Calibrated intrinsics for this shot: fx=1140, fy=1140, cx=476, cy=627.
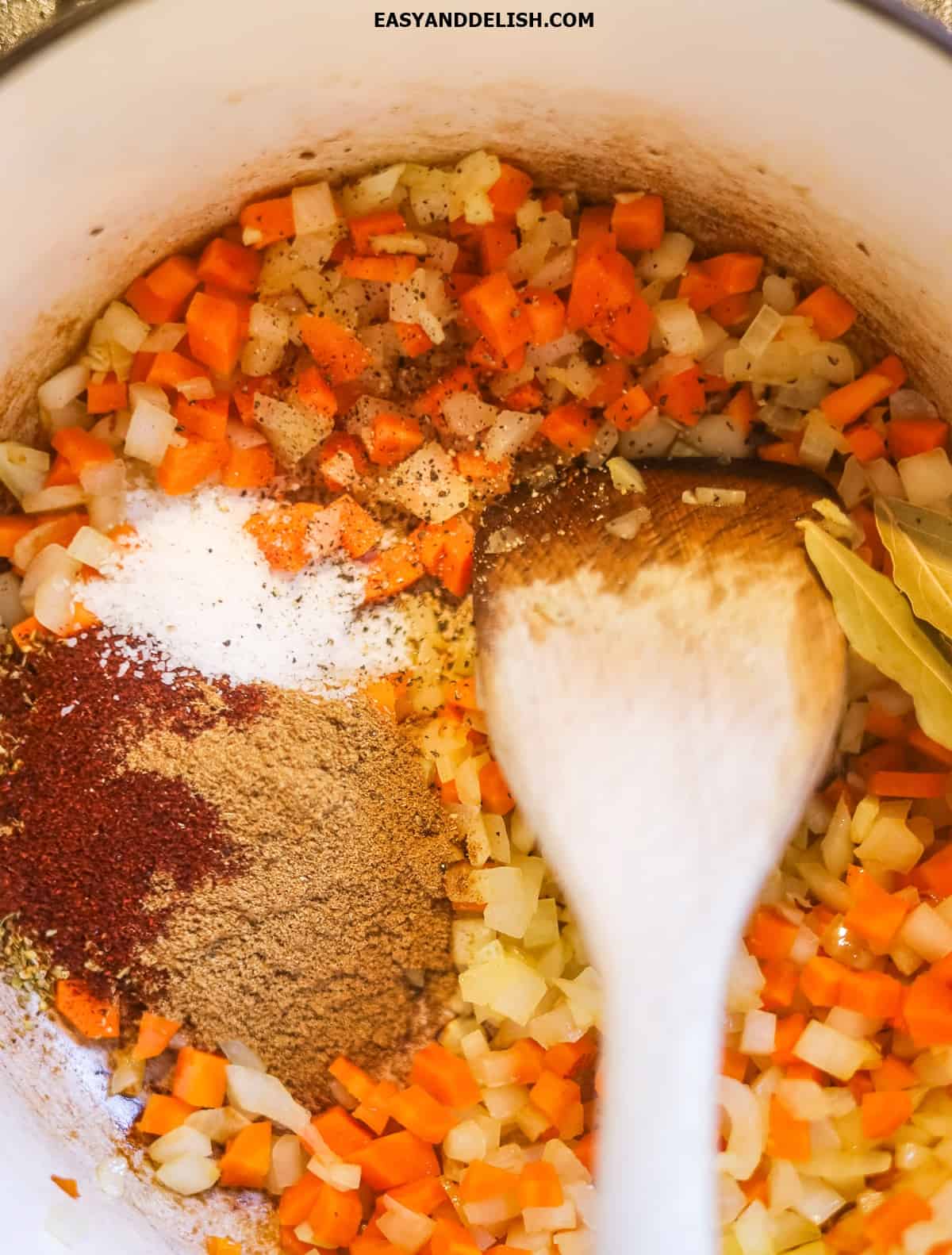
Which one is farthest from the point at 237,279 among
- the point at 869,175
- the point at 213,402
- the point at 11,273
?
the point at 869,175

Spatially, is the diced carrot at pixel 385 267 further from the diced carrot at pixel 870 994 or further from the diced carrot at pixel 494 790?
the diced carrot at pixel 870 994

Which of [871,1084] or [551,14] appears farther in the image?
[871,1084]

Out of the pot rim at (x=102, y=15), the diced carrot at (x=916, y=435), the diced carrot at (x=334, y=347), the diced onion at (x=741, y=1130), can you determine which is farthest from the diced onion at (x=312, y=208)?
the diced onion at (x=741, y=1130)

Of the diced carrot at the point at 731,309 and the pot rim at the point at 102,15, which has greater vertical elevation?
the pot rim at the point at 102,15

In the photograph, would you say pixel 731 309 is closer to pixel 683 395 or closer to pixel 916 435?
pixel 683 395

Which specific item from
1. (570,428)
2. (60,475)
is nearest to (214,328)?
(60,475)

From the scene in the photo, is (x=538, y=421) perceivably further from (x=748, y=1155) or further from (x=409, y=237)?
(x=748, y=1155)
